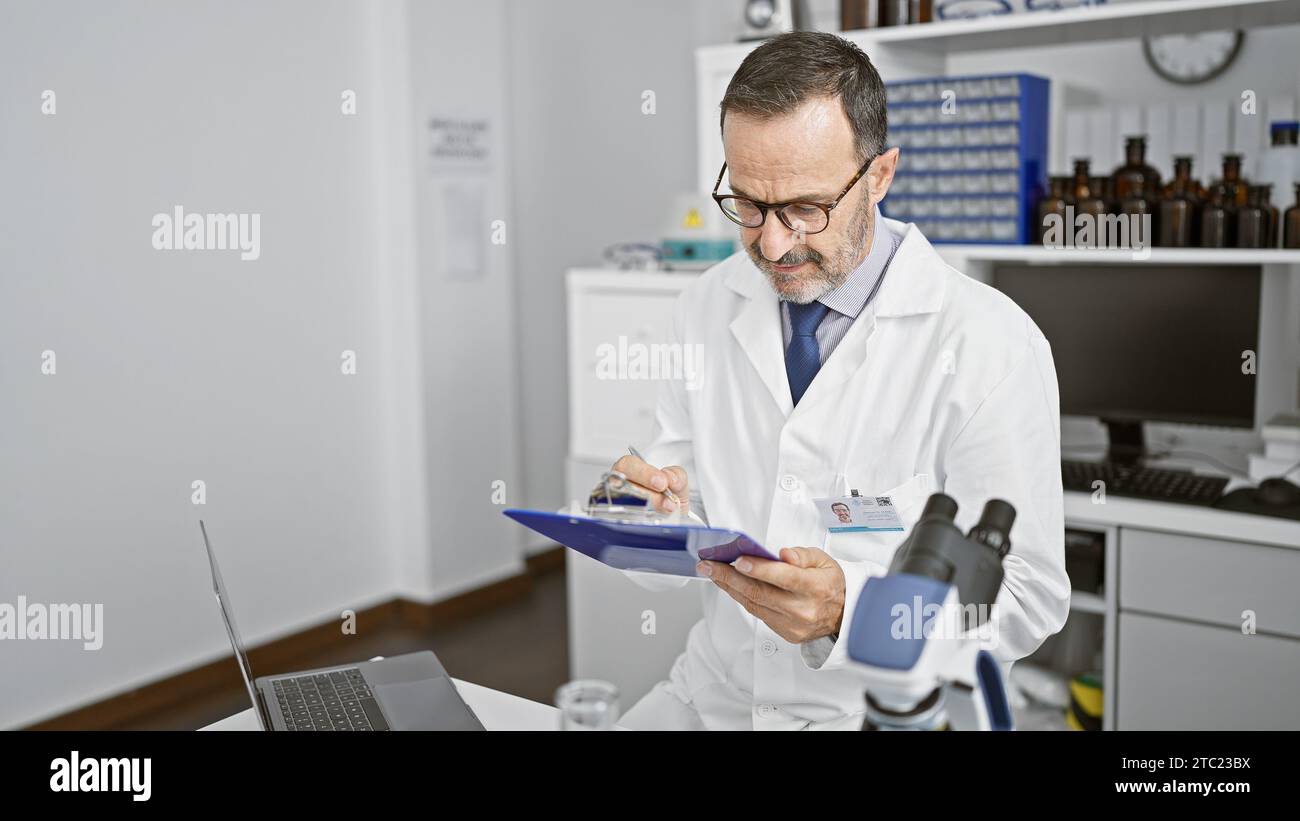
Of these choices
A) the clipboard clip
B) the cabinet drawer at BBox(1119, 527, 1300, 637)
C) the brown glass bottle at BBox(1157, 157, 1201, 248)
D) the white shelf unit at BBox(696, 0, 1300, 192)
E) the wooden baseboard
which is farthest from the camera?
the wooden baseboard

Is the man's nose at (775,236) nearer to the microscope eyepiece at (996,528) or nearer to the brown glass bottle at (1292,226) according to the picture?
the microscope eyepiece at (996,528)

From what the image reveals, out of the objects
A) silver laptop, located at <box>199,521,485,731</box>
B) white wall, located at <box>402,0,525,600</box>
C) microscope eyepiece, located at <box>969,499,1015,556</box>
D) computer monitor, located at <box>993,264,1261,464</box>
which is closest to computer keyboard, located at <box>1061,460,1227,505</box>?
computer monitor, located at <box>993,264,1261,464</box>

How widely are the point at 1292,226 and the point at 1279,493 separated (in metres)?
0.56

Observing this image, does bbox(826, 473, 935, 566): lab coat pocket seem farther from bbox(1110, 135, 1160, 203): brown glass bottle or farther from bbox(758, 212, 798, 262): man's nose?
bbox(1110, 135, 1160, 203): brown glass bottle

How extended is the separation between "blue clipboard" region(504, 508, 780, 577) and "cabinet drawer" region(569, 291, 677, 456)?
176 cm

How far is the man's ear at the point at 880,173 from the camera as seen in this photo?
1.60 meters

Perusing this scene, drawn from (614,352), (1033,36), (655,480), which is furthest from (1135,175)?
(655,480)

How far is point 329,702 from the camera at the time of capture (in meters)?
1.36

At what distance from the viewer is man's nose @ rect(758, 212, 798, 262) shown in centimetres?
154

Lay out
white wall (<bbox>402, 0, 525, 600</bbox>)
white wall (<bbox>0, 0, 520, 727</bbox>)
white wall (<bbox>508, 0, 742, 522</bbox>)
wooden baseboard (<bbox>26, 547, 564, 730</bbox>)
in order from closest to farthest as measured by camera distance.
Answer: white wall (<bbox>0, 0, 520, 727</bbox>), wooden baseboard (<bbox>26, 547, 564, 730</bbox>), white wall (<bbox>402, 0, 525, 600</bbox>), white wall (<bbox>508, 0, 742, 522</bbox>)

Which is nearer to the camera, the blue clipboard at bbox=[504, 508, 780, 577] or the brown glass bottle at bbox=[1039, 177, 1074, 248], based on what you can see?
the blue clipboard at bbox=[504, 508, 780, 577]

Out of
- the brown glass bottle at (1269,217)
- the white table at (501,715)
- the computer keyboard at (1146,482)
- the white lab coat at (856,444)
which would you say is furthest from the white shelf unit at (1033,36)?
the white table at (501,715)

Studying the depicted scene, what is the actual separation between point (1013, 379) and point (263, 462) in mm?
2723

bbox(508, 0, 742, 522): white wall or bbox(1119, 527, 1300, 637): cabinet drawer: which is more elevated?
bbox(508, 0, 742, 522): white wall
